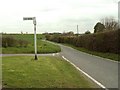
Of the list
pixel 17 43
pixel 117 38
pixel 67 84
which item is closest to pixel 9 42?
pixel 17 43

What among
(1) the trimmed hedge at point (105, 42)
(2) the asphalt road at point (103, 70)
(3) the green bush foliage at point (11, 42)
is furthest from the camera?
(3) the green bush foliage at point (11, 42)

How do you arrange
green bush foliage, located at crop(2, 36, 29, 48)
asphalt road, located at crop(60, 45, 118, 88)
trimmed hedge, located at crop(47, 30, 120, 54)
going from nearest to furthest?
asphalt road, located at crop(60, 45, 118, 88)
trimmed hedge, located at crop(47, 30, 120, 54)
green bush foliage, located at crop(2, 36, 29, 48)

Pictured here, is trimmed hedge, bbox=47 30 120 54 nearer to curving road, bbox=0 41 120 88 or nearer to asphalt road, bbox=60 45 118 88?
curving road, bbox=0 41 120 88

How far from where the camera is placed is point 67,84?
11.2 metres

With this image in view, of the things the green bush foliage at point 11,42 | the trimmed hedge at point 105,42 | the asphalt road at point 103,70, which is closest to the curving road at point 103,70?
the asphalt road at point 103,70

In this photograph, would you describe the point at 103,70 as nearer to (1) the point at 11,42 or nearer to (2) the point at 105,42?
(2) the point at 105,42

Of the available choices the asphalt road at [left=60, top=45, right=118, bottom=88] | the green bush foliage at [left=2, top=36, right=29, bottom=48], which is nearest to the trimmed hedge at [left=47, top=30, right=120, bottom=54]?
the asphalt road at [left=60, top=45, right=118, bottom=88]

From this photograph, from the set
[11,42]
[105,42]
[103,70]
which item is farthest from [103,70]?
[11,42]

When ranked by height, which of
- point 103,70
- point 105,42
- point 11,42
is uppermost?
point 105,42

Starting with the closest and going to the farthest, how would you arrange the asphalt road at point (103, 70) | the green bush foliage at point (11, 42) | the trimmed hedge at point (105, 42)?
the asphalt road at point (103, 70) → the trimmed hedge at point (105, 42) → the green bush foliage at point (11, 42)

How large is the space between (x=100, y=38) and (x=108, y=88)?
26.1m

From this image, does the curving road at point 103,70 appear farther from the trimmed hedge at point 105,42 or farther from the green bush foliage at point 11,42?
the green bush foliage at point 11,42

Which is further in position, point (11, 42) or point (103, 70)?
point (11, 42)

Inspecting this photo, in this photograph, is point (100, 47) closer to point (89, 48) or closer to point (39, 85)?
point (89, 48)
